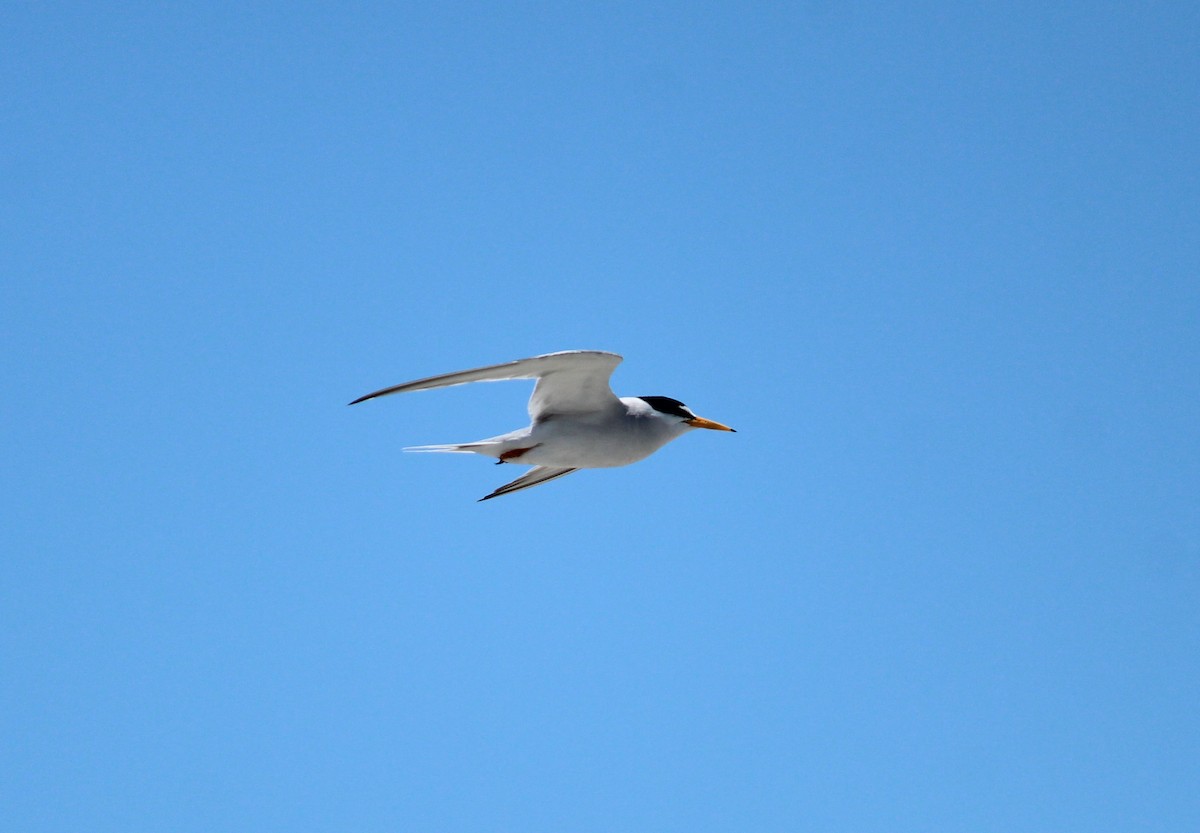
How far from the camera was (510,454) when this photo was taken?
484 inches

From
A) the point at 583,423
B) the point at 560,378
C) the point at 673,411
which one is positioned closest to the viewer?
the point at 560,378

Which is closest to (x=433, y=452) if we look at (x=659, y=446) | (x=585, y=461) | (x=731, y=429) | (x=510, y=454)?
(x=510, y=454)

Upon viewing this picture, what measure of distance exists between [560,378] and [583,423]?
818mm

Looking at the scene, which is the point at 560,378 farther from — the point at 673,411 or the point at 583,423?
the point at 673,411

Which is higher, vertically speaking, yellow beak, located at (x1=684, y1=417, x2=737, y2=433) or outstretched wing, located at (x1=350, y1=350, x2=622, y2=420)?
yellow beak, located at (x1=684, y1=417, x2=737, y2=433)

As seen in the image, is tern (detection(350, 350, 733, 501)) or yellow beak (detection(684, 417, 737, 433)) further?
yellow beak (detection(684, 417, 737, 433))

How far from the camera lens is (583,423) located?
12375mm

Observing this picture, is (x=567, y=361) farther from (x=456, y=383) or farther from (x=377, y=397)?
(x=377, y=397)

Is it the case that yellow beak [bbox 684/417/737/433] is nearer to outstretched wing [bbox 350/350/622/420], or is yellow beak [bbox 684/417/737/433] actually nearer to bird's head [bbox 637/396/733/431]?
bird's head [bbox 637/396/733/431]

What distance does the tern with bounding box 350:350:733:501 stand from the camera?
38.2 feet

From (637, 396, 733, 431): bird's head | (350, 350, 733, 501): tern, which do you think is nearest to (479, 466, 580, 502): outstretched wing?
(350, 350, 733, 501): tern

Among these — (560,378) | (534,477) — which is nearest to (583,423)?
(560,378)

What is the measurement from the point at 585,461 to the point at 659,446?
0.89m

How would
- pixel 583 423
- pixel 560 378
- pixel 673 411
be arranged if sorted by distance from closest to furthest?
pixel 560 378 < pixel 583 423 < pixel 673 411
